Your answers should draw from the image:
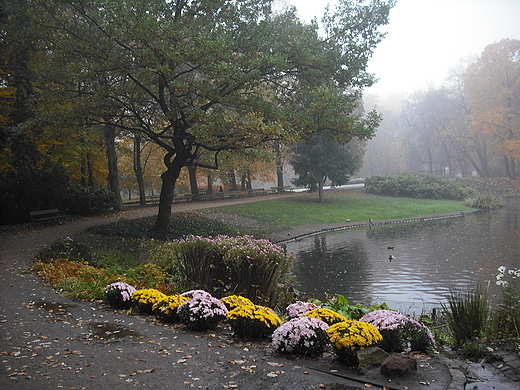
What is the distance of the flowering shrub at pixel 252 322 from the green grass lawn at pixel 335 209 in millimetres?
17326

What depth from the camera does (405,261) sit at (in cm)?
1435

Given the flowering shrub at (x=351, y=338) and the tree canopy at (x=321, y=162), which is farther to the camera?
the tree canopy at (x=321, y=162)

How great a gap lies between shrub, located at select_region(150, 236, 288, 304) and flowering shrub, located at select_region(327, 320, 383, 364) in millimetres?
2982

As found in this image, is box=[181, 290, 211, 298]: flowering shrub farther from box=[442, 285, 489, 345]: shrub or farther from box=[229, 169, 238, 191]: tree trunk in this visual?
box=[229, 169, 238, 191]: tree trunk

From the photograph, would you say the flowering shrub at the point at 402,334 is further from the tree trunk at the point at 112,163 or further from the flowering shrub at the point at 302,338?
the tree trunk at the point at 112,163

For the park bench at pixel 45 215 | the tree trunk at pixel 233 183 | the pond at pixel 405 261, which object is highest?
the tree trunk at pixel 233 183

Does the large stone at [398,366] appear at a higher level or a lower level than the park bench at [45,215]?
lower

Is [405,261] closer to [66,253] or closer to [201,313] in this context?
[201,313]

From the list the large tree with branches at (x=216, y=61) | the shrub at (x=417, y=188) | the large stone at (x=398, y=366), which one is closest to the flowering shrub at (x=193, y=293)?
the large stone at (x=398, y=366)

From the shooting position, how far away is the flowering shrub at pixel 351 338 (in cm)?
459

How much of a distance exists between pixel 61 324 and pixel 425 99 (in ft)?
191

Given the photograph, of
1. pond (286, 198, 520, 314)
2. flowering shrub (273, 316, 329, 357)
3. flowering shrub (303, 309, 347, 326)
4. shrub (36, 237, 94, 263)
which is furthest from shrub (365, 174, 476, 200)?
flowering shrub (273, 316, 329, 357)

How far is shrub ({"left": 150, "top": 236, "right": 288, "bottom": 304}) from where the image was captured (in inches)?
316

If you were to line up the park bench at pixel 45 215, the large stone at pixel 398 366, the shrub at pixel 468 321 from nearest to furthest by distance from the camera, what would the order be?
the large stone at pixel 398 366, the shrub at pixel 468 321, the park bench at pixel 45 215
